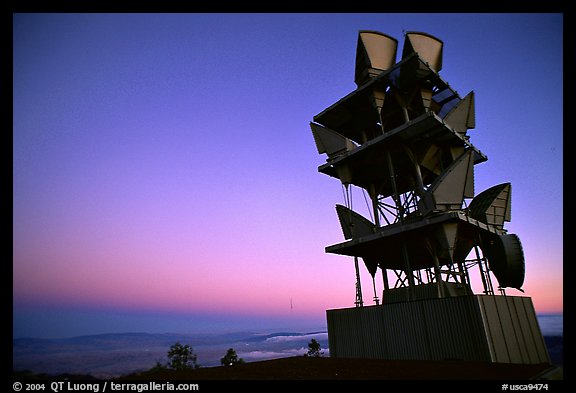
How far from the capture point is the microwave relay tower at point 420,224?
18.0 meters

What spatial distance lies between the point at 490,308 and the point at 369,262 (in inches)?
423

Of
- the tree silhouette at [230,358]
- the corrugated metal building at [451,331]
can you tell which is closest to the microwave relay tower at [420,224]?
the corrugated metal building at [451,331]

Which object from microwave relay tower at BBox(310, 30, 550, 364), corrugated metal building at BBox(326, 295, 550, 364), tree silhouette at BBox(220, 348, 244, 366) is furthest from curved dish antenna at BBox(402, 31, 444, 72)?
tree silhouette at BBox(220, 348, 244, 366)

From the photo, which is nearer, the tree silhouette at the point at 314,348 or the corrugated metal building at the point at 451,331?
the corrugated metal building at the point at 451,331

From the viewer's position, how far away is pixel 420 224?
20984 mm

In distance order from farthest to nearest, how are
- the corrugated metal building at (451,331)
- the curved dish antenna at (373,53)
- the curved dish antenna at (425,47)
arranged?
the curved dish antenna at (373,53) < the curved dish antenna at (425,47) < the corrugated metal building at (451,331)

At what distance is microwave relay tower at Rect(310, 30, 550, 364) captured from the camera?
1801 centimetres

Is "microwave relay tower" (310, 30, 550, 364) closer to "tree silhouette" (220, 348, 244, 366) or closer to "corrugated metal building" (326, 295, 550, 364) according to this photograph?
"corrugated metal building" (326, 295, 550, 364)

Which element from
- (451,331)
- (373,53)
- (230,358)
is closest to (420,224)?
(451,331)

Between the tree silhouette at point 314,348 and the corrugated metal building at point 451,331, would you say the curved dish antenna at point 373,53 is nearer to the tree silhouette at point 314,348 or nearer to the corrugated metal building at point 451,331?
the corrugated metal building at point 451,331

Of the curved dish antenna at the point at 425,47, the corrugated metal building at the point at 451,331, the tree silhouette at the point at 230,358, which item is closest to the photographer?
the corrugated metal building at the point at 451,331

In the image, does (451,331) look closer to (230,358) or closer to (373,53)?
(373,53)
